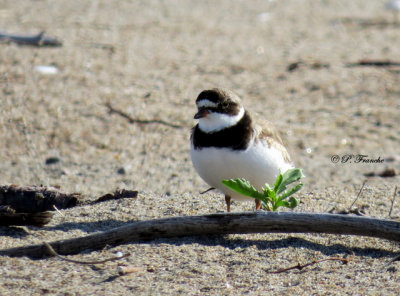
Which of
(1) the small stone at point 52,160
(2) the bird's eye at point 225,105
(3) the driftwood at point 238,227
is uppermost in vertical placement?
(2) the bird's eye at point 225,105

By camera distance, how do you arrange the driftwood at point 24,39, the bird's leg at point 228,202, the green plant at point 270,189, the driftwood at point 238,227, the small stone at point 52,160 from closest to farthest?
the driftwood at point 238,227
the green plant at point 270,189
the bird's leg at point 228,202
the small stone at point 52,160
the driftwood at point 24,39

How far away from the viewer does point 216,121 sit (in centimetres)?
430

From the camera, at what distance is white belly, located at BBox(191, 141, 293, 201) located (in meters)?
4.14

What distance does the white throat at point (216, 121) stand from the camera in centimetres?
427

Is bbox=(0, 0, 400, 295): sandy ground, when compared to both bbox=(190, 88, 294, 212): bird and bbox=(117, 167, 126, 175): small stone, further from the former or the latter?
bbox=(190, 88, 294, 212): bird

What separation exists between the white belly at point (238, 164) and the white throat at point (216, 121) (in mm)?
151

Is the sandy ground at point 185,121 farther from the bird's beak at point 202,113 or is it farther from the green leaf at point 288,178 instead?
the bird's beak at point 202,113

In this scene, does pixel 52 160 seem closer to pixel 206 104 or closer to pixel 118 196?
pixel 118 196

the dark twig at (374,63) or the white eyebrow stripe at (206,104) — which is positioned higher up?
the white eyebrow stripe at (206,104)

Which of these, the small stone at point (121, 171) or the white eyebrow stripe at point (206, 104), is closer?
the white eyebrow stripe at point (206, 104)

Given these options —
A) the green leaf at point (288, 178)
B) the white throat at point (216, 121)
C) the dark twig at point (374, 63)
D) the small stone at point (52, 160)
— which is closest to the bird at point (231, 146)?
the white throat at point (216, 121)

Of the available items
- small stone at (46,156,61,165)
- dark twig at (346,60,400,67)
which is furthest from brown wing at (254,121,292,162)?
dark twig at (346,60,400,67)

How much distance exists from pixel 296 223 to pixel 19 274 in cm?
142

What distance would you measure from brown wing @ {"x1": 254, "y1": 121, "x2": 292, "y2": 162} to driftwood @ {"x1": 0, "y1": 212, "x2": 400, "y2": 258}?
30.4 inches
